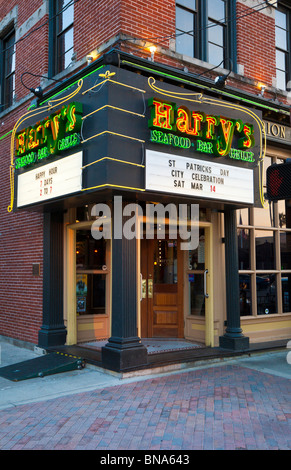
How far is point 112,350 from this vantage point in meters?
7.16

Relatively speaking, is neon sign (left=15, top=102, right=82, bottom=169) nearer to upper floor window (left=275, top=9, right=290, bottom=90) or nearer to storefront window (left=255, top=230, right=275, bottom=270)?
→ storefront window (left=255, top=230, right=275, bottom=270)

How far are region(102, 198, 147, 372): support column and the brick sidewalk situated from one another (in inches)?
20.4

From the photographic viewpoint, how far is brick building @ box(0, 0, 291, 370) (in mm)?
7133

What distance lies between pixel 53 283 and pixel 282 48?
26.5 ft

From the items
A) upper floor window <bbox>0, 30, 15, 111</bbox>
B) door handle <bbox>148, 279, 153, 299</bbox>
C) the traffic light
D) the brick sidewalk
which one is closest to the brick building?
door handle <bbox>148, 279, 153, 299</bbox>

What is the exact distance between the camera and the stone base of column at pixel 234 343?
8.67 m

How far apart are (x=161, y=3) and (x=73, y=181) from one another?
4.01m

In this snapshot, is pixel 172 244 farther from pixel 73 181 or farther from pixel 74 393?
pixel 74 393

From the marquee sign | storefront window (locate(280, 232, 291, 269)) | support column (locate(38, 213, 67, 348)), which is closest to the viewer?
the marquee sign

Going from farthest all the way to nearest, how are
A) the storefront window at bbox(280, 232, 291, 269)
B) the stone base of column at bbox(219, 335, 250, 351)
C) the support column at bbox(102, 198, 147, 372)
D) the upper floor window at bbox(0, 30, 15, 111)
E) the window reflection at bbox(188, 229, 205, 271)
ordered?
the upper floor window at bbox(0, 30, 15, 111), the storefront window at bbox(280, 232, 291, 269), the window reflection at bbox(188, 229, 205, 271), the stone base of column at bbox(219, 335, 250, 351), the support column at bbox(102, 198, 147, 372)

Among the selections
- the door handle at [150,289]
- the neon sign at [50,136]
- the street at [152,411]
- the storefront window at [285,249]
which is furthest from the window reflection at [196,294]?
the neon sign at [50,136]

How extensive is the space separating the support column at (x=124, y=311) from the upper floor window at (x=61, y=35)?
4.58 metres

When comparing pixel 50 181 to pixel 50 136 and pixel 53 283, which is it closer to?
pixel 50 136
